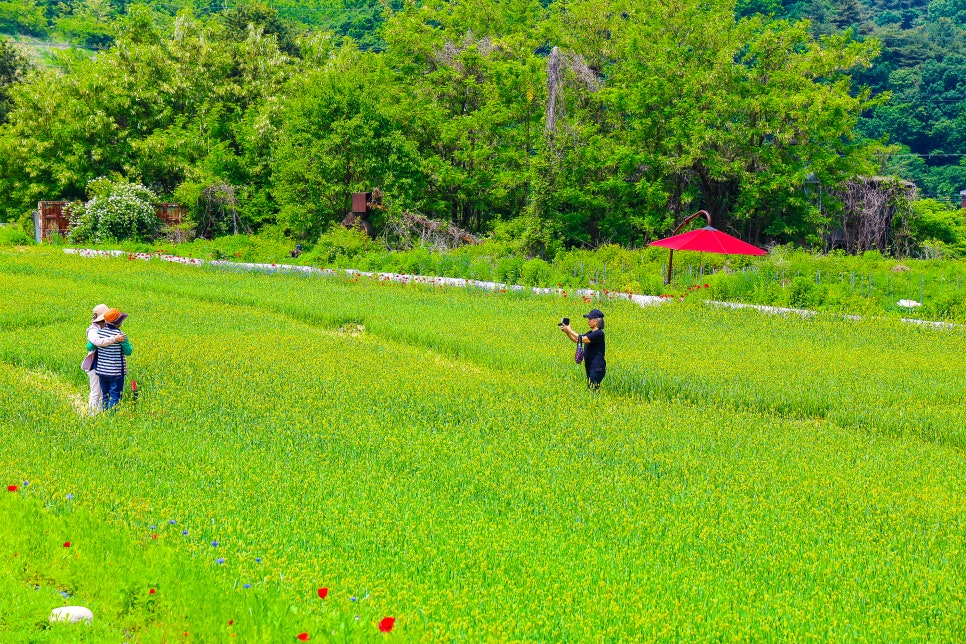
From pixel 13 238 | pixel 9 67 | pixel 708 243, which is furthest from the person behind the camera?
pixel 9 67

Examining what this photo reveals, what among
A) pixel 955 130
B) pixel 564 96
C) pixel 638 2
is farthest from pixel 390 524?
pixel 955 130

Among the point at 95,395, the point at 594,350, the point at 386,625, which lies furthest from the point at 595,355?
the point at 386,625

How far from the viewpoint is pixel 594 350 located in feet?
39.3

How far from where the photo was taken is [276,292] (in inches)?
874

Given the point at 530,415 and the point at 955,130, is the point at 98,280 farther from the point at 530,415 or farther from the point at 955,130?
the point at 955,130

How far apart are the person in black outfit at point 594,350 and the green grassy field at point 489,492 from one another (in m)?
0.36

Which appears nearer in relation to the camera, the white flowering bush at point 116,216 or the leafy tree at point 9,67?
the white flowering bush at point 116,216

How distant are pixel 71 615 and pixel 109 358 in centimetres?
595

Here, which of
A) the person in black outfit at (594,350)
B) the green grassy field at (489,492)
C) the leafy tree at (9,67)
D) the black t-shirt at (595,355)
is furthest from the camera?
the leafy tree at (9,67)

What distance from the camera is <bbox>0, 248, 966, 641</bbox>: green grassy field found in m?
5.46

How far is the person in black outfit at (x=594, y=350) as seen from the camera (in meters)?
11.7

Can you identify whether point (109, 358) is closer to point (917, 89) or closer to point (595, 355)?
point (595, 355)

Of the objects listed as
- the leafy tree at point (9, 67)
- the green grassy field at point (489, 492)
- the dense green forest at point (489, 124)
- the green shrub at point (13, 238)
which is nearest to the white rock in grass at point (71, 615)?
the green grassy field at point (489, 492)

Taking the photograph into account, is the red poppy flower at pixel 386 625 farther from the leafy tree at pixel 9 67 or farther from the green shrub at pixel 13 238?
the leafy tree at pixel 9 67
